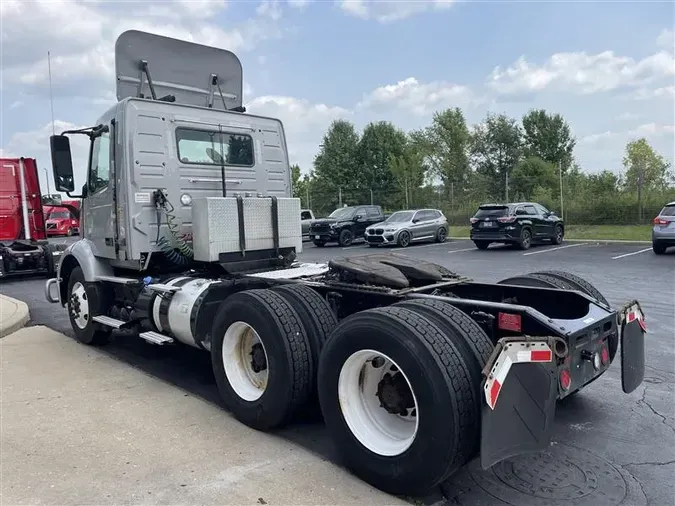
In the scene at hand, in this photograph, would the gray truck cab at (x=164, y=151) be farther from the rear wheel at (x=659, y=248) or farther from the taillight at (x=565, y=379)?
the rear wheel at (x=659, y=248)

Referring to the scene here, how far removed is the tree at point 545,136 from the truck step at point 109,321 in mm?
50968

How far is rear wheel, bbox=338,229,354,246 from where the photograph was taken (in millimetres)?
24525

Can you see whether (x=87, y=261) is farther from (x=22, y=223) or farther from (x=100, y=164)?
(x=22, y=223)

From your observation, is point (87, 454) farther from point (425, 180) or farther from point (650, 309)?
point (425, 180)

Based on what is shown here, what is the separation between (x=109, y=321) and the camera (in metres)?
6.27

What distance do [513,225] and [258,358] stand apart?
1630 centimetres

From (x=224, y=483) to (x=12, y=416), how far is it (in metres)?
2.32

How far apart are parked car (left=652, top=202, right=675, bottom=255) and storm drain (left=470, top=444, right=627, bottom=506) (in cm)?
1395

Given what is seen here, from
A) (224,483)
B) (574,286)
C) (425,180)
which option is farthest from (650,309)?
(425,180)

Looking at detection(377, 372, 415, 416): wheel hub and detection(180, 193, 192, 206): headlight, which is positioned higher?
detection(180, 193, 192, 206): headlight

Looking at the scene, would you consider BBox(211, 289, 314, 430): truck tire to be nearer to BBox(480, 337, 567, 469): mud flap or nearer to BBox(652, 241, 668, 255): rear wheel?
BBox(480, 337, 567, 469): mud flap

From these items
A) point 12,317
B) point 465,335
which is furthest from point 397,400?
point 12,317

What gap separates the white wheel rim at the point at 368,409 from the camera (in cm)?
344

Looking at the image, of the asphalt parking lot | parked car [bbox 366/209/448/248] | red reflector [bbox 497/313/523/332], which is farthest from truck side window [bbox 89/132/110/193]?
parked car [bbox 366/209/448/248]
